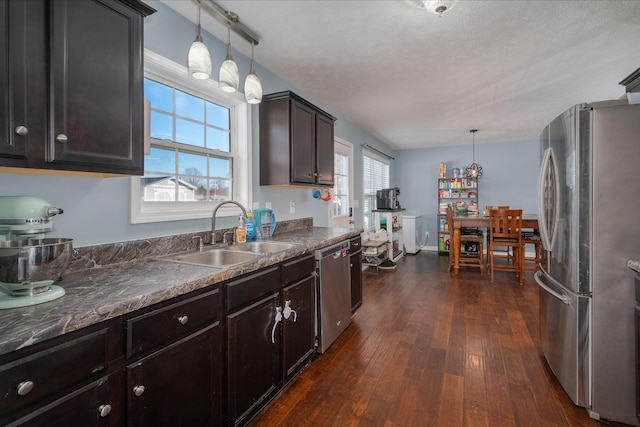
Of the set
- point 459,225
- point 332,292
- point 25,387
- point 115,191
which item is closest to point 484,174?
point 459,225

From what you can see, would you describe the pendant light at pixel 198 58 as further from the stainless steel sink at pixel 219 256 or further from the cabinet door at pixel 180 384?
the cabinet door at pixel 180 384

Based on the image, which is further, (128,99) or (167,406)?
(128,99)

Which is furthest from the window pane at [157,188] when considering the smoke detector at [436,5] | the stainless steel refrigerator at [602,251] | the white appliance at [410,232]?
the white appliance at [410,232]

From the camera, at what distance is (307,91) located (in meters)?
3.51

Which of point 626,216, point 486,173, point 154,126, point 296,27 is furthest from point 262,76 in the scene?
point 486,173

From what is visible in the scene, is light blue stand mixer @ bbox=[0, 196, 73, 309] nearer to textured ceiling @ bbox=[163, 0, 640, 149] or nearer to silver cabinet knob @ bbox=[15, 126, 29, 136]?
silver cabinet knob @ bbox=[15, 126, 29, 136]

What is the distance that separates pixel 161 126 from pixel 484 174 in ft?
21.6

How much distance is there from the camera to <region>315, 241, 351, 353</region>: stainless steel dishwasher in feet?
7.57

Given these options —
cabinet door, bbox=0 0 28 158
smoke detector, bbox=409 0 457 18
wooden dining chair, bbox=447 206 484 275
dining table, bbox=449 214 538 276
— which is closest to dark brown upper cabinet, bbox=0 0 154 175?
cabinet door, bbox=0 0 28 158

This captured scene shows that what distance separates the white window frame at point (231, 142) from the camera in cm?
183

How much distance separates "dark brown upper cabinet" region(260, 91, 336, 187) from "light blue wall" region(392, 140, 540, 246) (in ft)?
16.2

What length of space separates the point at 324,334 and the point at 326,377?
12.8 inches

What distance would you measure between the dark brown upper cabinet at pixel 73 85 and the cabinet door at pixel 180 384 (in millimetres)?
803

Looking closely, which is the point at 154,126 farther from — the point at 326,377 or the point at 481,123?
the point at 481,123
